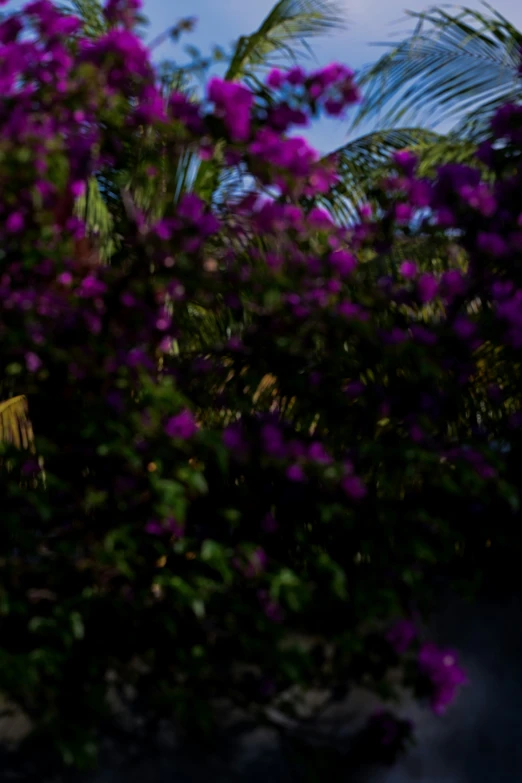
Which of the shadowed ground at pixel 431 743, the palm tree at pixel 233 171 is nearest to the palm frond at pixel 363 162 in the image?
the palm tree at pixel 233 171

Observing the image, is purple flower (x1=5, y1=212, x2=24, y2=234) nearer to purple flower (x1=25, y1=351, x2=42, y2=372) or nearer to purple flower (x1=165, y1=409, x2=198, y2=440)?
purple flower (x1=25, y1=351, x2=42, y2=372)

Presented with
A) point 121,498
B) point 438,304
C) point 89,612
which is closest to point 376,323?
point 438,304

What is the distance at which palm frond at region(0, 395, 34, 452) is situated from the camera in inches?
201

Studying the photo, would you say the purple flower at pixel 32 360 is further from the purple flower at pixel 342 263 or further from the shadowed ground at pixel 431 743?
the shadowed ground at pixel 431 743

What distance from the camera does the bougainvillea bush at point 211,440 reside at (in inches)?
166

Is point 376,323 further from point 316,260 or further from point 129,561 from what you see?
point 129,561

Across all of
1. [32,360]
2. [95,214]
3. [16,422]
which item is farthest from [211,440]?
[95,214]

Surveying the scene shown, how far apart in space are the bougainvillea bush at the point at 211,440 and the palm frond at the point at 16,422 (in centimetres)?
28

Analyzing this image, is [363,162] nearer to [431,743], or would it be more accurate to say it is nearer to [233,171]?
[233,171]

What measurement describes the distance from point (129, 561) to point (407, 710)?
1291 mm

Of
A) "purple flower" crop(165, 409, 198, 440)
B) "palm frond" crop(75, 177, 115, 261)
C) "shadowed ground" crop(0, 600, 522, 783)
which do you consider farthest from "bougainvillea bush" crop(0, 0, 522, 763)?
"palm frond" crop(75, 177, 115, 261)

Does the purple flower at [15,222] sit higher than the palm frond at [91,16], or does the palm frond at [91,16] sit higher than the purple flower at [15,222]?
the palm frond at [91,16]

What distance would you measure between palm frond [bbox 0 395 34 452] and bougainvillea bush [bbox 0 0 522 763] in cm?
28

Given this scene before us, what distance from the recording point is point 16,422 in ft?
16.8
